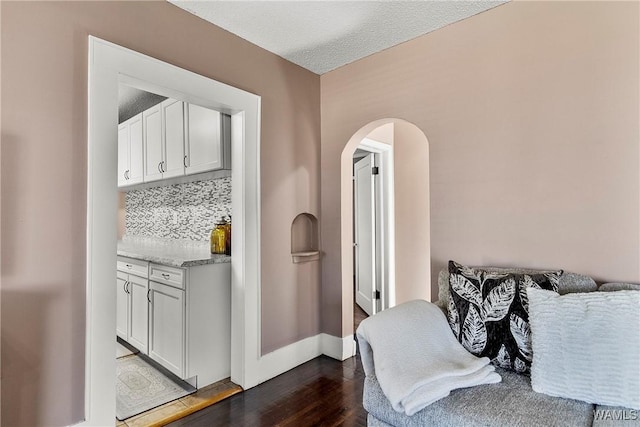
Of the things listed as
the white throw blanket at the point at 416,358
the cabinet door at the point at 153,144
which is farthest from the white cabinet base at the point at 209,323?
the cabinet door at the point at 153,144

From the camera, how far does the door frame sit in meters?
3.62

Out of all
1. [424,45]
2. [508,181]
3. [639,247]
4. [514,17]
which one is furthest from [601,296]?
[424,45]

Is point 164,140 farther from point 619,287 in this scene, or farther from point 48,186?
point 619,287

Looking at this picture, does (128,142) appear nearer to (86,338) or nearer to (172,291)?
(172,291)

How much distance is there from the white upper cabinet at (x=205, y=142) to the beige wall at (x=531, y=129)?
1225mm

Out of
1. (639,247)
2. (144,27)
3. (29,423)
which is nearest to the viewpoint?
(29,423)

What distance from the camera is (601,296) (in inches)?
53.6

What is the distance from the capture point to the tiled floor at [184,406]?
191 cm

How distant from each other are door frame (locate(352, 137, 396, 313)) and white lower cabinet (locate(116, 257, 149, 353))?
2285mm

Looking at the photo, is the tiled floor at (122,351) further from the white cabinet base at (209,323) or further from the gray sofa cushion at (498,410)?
the gray sofa cushion at (498,410)

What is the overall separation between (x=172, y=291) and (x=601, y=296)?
2.35 m

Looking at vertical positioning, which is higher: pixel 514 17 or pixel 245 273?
pixel 514 17

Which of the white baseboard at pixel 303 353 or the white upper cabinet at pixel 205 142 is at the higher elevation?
the white upper cabinet at pixel 205 142

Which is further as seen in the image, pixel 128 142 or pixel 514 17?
pixel 128 142
